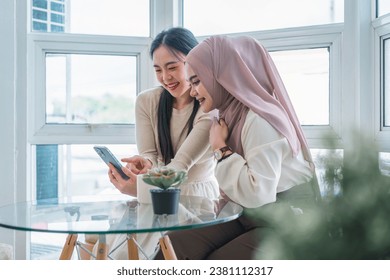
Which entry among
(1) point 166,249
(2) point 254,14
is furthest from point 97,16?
(1) point 166,249

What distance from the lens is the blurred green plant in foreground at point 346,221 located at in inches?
14.6

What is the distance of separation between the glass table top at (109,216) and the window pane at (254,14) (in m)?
0.94

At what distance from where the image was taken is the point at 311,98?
216cm

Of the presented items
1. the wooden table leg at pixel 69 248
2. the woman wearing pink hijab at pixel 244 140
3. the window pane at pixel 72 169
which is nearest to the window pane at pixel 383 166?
the woman wearing pink hijab at pixel 244 140

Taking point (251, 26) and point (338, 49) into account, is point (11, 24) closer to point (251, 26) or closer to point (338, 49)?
point (251, 26)

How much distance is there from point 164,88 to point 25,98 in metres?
0.68

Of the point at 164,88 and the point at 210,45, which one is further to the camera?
the point at 164,88

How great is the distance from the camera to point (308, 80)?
7.09 ft

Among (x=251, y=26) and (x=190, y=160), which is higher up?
(x=251, y=26)

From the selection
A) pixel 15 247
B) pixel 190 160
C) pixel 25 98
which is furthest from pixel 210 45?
pixel 15 247

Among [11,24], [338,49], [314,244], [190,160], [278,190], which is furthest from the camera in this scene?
[11,24]

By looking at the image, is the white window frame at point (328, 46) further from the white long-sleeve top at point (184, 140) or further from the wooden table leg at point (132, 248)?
the wooden table leg at point (132, 248)

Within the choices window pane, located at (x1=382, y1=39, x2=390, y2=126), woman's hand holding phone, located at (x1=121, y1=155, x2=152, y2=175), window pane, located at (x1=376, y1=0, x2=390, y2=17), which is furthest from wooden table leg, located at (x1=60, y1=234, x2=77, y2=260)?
window pane, located at (x1=376, y1=0, x2=390, y2=17)

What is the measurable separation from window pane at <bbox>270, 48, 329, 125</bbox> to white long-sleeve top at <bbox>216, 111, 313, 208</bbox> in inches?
21.9
